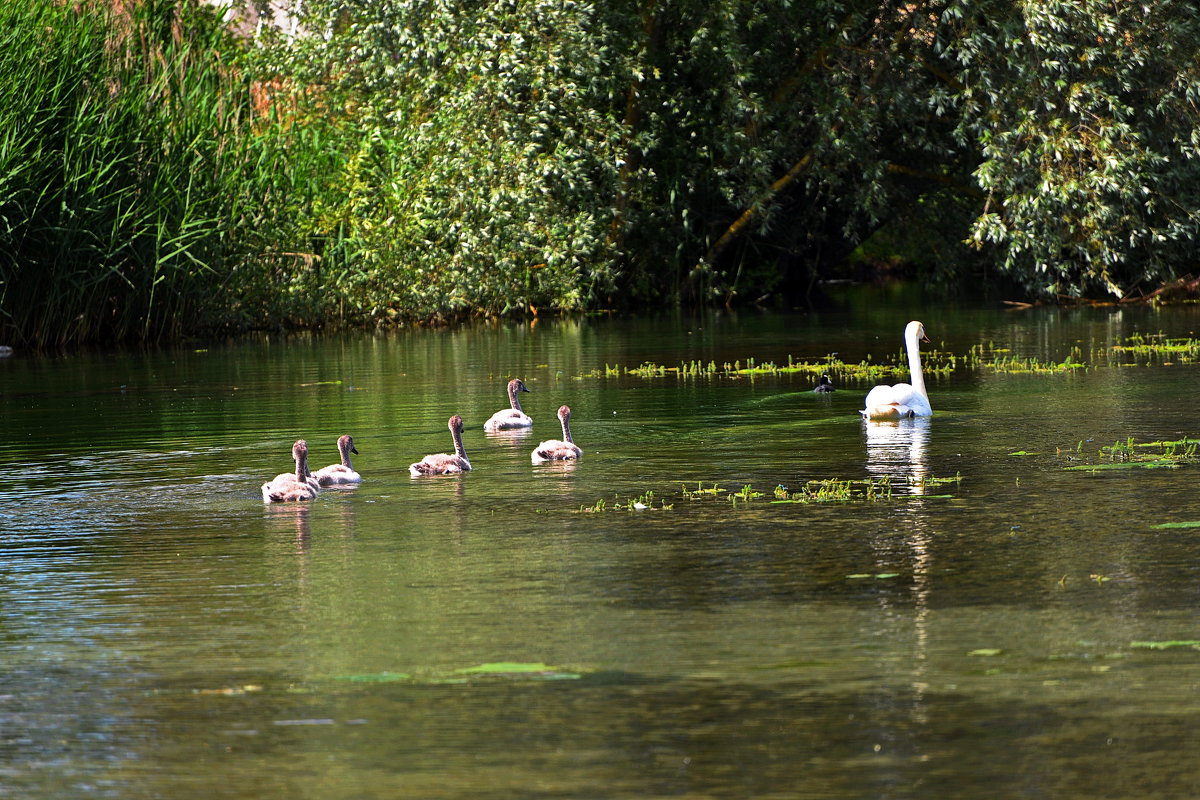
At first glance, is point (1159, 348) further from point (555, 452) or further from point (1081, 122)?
point (555, 452)

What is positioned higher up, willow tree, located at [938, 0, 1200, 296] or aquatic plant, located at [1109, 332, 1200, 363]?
willow tree, located at [938, 0, 1200, 296]

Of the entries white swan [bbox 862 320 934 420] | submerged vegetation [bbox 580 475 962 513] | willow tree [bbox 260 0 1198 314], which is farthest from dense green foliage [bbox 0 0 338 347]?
submerged vegetation [bbox 580 475 962 513]

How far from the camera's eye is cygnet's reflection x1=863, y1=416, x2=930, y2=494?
12.6m

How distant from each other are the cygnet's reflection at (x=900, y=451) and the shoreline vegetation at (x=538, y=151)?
54.2ft

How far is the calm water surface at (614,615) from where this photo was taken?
6129 millimetres

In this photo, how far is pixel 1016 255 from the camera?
34.3 m

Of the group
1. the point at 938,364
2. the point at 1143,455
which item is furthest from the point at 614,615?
the point at 938,364

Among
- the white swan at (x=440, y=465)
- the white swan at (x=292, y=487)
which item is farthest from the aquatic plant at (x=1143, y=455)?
the white swan at (x=292, y=487)

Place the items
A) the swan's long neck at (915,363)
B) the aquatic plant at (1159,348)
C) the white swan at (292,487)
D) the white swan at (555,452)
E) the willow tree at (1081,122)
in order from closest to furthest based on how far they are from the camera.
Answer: the white swan at (292,487) < the white swan at (555,452) < the swan's long neck at (915,363) < the aquatic plant at (1159,348) < the willow tree at (1081,122)

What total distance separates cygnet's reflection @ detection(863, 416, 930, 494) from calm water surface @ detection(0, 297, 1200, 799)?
60 millimetres

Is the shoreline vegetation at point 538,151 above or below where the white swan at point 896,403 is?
above

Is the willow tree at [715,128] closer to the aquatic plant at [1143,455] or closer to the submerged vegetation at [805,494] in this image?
the aquatic plant at [1143,455]

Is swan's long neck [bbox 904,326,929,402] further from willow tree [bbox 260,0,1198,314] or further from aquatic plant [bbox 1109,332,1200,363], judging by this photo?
willow tree [bbox 260,0,1198,314]

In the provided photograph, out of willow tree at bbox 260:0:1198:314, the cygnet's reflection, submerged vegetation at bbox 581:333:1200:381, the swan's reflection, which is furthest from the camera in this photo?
willow tree at bbox 260:0:1198:314
